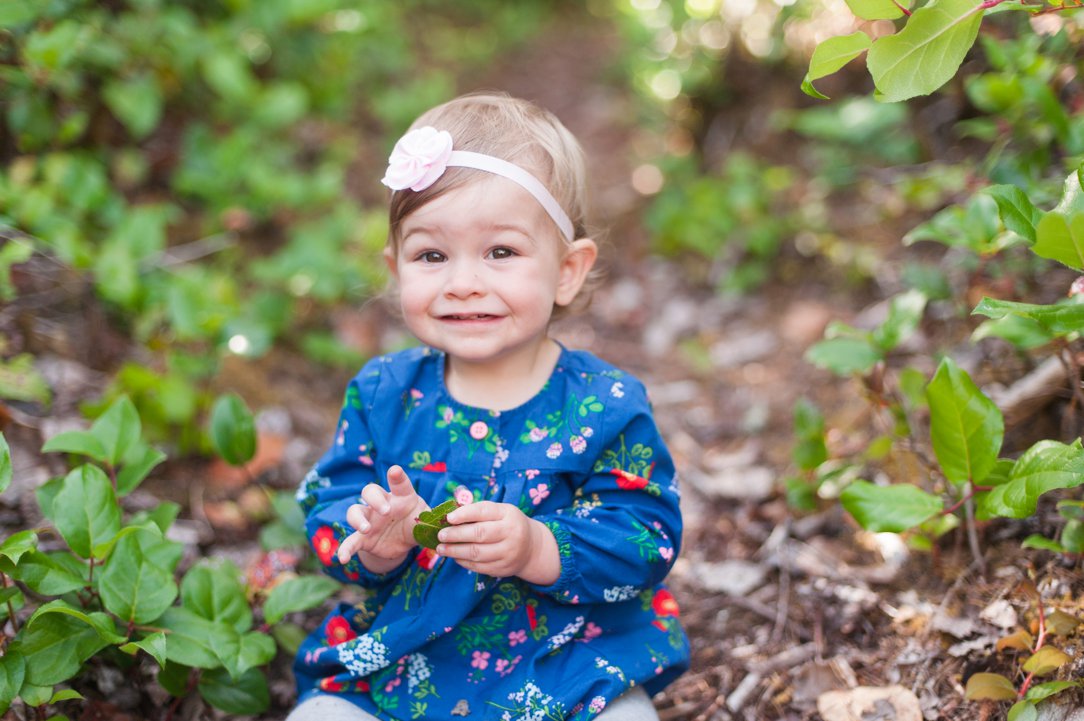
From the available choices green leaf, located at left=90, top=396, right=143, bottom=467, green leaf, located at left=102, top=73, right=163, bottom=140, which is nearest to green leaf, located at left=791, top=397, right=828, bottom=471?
green leaf, located at left=90, top=396, right=143, bottom=467

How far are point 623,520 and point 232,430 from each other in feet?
3.93

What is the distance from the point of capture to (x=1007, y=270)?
2.61 metres

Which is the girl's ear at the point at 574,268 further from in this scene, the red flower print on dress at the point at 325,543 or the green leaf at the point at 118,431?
the green leaf at the point at 118,431

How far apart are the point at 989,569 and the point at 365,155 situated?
12.8ft

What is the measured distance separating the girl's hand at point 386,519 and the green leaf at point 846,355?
3.96 ft

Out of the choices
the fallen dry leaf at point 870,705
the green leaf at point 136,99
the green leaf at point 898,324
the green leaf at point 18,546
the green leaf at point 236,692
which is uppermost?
the green leaf at point 136,99

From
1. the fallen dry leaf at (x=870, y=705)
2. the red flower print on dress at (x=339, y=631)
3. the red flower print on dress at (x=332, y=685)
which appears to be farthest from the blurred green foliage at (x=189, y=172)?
the fallen dry leaf at (x=870, y=705)

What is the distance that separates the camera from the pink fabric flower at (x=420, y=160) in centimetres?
180

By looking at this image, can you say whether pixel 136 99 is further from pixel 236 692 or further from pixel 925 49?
pixel 925 49

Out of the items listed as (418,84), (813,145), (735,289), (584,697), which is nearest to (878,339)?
(584,697)

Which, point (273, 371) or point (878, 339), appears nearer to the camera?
point (878, 339)

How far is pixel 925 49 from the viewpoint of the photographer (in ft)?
5.37

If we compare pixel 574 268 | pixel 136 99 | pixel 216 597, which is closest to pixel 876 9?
pixel 574 268

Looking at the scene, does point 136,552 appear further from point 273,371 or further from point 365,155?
point 365,155
